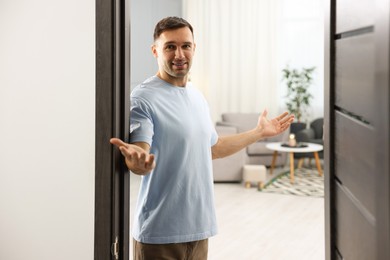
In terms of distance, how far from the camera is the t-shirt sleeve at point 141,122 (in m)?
1.50

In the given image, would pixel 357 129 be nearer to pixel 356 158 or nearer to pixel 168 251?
pixel 356 158

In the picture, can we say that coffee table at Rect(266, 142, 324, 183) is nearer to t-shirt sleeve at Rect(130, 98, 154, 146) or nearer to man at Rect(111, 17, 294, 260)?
man at Rect(111, 17, 294, 260)

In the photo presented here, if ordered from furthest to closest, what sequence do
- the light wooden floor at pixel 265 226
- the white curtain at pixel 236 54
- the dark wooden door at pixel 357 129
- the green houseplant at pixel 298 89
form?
the white curtain at pixel 236 54 < the green houseplant at pixel 298 89 < the light wooden floor at pixel 265 226 < the dark wooden door at pixel 357 129

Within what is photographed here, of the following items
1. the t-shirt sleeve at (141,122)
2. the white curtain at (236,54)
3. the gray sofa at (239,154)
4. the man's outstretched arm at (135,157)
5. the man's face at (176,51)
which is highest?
the white curtain at (236,54)

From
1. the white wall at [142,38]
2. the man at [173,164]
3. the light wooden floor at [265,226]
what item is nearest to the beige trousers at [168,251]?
the man at [173,164]

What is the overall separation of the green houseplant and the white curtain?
0.83 ft

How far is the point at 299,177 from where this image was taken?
6.02 m

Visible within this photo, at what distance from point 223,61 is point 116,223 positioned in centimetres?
608

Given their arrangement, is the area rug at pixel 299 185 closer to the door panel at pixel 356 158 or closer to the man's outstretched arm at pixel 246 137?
the man's outstretched arm at pixel 246 137

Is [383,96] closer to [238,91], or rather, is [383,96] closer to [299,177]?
[299,177]

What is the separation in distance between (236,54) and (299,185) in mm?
2473

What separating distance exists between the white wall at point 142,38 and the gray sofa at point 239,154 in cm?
116

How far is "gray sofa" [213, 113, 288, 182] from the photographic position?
18.2 feet

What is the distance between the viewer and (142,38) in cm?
648
